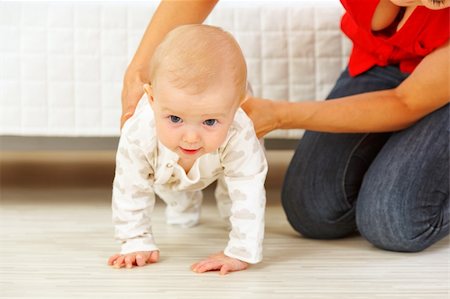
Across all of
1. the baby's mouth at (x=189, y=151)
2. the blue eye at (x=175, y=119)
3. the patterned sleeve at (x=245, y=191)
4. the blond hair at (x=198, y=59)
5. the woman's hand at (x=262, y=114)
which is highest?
the blond hair at (x=198, y=59)

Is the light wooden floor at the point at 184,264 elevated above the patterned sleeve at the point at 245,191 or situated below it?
below

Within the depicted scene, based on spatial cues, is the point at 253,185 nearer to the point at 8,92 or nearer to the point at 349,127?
the point at 349,127

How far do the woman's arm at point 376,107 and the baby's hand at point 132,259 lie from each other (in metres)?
0.32

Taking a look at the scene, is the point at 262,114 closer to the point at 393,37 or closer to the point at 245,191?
the point at 245,191

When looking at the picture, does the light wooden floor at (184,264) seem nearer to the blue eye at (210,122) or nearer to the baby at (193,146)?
the baby at (193,146)

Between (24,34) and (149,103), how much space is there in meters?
0.66

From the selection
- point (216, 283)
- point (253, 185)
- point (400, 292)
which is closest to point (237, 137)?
point (253, 185)

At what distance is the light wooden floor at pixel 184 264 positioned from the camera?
4.42 ft

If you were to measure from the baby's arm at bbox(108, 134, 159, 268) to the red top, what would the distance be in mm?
563

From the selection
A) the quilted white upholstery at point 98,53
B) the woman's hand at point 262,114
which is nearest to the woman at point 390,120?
the woman's hand at point 262,114

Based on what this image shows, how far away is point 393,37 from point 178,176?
0.54 m

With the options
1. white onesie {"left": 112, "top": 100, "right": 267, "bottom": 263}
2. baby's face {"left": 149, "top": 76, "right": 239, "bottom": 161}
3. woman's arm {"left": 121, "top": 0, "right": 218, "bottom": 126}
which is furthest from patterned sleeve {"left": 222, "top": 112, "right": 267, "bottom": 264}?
woman's arm {"left": 121, "top": 0, "right": 218, "bottom": 126}

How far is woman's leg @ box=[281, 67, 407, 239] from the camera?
1.75 m

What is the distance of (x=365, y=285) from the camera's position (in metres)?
1.39
